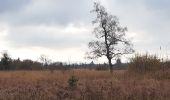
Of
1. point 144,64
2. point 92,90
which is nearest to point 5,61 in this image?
point 144,64

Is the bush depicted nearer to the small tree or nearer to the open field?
the open field

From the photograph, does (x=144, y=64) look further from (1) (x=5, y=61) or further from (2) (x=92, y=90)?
(1) (x=5, y=61)

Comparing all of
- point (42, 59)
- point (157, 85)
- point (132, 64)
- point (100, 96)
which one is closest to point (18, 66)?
point (42, 59)

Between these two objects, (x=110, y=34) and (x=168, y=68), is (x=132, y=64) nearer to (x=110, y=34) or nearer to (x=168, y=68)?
(x=168, y=68)

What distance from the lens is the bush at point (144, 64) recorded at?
26.7m

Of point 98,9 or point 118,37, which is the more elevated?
point 98,9

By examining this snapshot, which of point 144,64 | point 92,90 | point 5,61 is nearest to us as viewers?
point 92,90

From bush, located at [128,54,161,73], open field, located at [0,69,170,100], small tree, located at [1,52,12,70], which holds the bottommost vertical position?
open field, located at [0,69,170,100]

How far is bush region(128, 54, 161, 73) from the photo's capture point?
2670 centimetres

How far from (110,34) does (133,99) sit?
29613 mm

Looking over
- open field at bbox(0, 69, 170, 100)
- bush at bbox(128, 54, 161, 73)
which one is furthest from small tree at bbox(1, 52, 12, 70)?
open field at bbox(0, 69, 170, 100)

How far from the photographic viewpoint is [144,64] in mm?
27172

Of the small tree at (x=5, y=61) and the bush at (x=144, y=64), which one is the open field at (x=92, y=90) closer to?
the bush at (x=144, y=64)

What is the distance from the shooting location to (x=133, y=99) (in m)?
12.0
